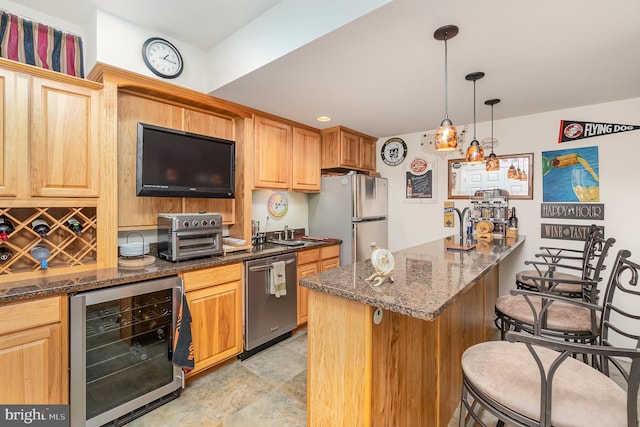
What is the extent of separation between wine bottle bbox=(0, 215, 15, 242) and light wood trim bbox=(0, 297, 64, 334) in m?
0.49

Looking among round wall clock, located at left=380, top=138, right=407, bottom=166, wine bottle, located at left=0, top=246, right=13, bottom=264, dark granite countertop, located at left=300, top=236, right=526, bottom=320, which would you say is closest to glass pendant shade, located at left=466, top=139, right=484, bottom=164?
dark granite countertop, located at left=300, top=236, right=526, bottom=320

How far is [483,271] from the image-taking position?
166cm

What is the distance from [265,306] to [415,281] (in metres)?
1.66

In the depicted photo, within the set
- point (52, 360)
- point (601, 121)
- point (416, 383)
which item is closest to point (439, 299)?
point (416, 383)

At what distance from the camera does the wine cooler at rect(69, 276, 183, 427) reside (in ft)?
5.54

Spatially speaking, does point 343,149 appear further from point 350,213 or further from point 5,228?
point 5,228

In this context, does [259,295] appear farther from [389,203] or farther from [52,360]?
[389,203]

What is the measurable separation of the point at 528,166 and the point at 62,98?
4.10m

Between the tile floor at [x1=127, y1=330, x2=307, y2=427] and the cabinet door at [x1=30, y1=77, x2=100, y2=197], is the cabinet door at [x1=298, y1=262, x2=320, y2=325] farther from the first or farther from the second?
the cabinet door at [x1=30, y1=77, x2=100, y2=197]

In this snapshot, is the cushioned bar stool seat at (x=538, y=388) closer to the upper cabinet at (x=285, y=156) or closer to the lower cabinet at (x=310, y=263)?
the lower cabinet at (x=310, y=263)

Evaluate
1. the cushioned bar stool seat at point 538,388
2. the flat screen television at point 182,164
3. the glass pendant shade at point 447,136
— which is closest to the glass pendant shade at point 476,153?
the glass pendant shade at point 447,136

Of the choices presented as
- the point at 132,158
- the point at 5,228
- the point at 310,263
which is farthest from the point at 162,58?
the point at 310,263

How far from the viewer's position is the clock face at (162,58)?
2.17 meters

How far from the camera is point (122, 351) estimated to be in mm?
1915
